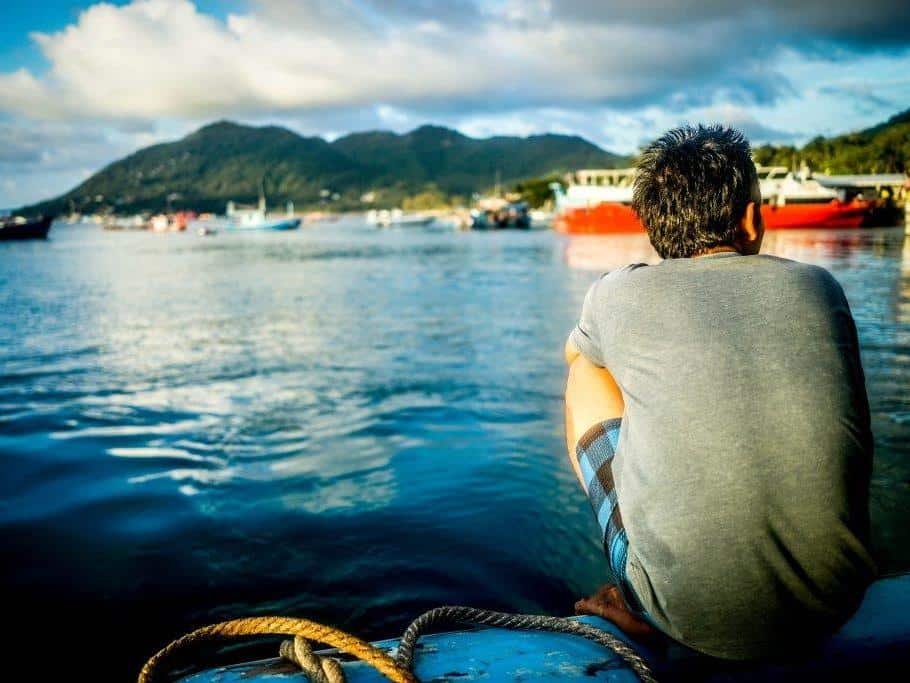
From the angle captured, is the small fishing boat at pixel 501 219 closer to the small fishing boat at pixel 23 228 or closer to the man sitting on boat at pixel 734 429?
the small fishing boat at pixel 23 228

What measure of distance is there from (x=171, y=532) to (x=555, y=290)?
15.6m

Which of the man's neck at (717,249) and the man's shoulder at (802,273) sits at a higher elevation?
the man's neck at (717,249)

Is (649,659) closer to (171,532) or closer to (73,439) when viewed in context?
(171,532)

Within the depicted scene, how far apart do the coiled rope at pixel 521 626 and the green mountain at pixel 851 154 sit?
319 ft

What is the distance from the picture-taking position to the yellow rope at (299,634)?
4.88 ft

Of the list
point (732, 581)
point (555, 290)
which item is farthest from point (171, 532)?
point (555, 290)

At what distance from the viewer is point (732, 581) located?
1.58 m

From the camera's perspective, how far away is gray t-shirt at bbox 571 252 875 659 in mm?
1513

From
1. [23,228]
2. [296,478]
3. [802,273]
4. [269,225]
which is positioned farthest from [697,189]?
[269,225]

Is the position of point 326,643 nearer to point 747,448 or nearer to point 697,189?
point 747,448

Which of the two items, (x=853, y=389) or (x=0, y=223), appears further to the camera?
(x=0, y=223)

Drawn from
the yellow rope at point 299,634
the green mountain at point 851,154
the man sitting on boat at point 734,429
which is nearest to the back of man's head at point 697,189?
the man sitting on boat at point 734,429

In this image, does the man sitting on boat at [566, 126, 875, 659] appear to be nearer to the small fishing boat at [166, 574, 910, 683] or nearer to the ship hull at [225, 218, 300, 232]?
the small fishing boat at [166, 574, 910, 683]

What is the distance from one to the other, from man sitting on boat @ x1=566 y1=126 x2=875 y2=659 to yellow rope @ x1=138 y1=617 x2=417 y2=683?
706 mm
